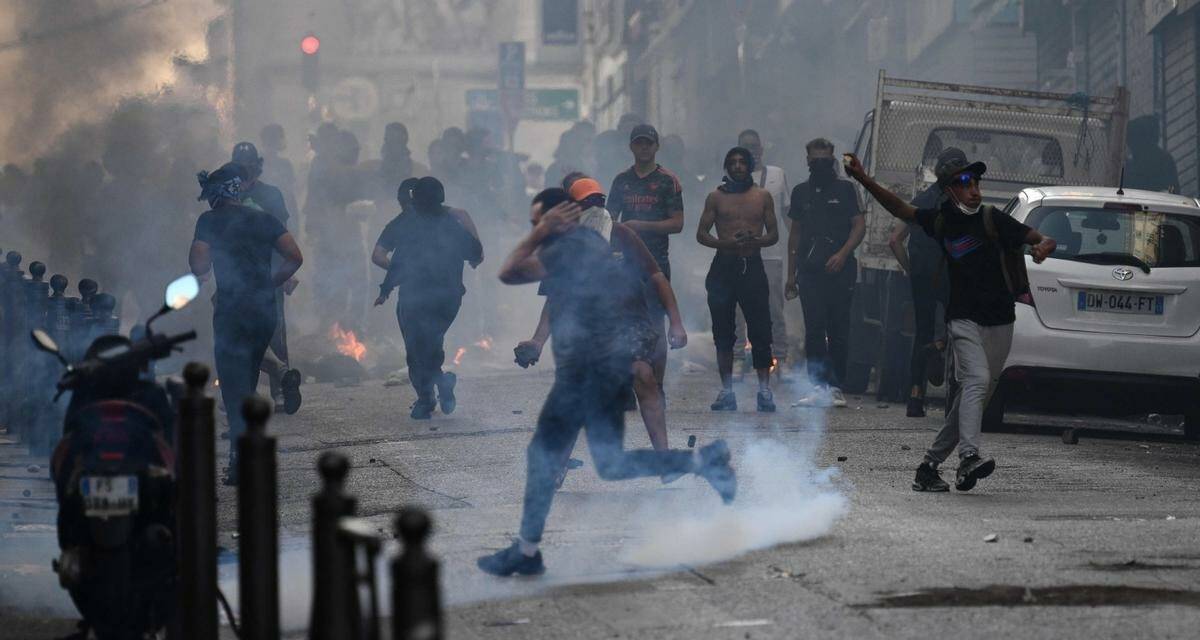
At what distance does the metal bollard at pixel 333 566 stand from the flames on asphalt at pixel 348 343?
13.7 m

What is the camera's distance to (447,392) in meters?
13.3

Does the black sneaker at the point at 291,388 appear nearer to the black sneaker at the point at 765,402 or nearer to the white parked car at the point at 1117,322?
the black sneaker at the point at 765,402

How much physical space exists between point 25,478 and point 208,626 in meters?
5.66

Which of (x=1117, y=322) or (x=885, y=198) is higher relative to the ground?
(x=885, y=198)

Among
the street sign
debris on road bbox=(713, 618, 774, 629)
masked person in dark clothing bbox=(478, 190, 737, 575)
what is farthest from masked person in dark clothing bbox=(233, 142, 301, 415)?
the street sign

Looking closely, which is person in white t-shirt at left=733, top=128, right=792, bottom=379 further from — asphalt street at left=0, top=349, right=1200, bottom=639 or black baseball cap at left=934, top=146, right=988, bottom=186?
black baseball cap at left=934, top=146, right=988, bottom=186

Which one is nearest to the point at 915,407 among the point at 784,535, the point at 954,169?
the point at 954,169

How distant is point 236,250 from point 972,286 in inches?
154

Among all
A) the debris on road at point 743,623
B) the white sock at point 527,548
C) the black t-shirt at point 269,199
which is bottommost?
the debris on road at point 743,623

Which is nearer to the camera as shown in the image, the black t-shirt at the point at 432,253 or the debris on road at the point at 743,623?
the debris on road at the point at 743,623

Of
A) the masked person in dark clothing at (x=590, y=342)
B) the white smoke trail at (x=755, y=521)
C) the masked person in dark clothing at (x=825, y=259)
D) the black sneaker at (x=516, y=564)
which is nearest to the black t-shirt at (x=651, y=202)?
the masked person in dark clothing at (x=825, y=259)

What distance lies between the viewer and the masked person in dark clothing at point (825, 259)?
1370 cm

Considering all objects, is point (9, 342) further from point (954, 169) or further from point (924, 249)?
point (954, 169)

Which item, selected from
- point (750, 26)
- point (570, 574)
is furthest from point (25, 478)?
point (750, 26)
